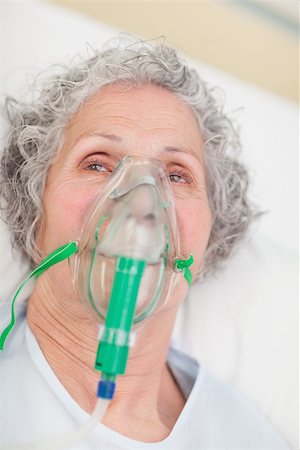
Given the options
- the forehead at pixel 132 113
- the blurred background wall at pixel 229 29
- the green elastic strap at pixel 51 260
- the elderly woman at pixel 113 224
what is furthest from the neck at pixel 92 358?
the blurred background wall at pixel 229 29

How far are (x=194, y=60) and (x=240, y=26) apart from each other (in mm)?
288

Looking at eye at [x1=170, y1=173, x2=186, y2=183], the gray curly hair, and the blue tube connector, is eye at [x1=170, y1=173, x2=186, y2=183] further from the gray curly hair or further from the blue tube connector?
the blue tube connector

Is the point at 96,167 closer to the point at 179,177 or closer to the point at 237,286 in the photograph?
the point at 179,177

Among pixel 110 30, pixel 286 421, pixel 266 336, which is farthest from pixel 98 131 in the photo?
pixel 286 421

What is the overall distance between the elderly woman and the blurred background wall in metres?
0.39

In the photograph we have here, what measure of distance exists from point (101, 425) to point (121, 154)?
0.64 m

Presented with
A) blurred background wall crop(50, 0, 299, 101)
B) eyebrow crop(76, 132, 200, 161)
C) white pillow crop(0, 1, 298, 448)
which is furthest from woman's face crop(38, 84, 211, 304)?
blurred background wall crop(50, 0, 299, 101)

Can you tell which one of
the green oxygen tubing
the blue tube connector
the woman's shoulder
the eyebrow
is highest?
the eyebrow

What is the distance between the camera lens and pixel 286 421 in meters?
1.87

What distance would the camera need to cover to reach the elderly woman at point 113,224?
1.45 metres

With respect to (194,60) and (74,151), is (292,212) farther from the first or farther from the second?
(74,151)

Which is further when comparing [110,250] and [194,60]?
[194,60]

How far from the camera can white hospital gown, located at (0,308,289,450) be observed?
4.76 feet

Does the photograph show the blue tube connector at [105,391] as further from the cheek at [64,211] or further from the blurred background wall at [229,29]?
the blurred background wall at [229,29]
